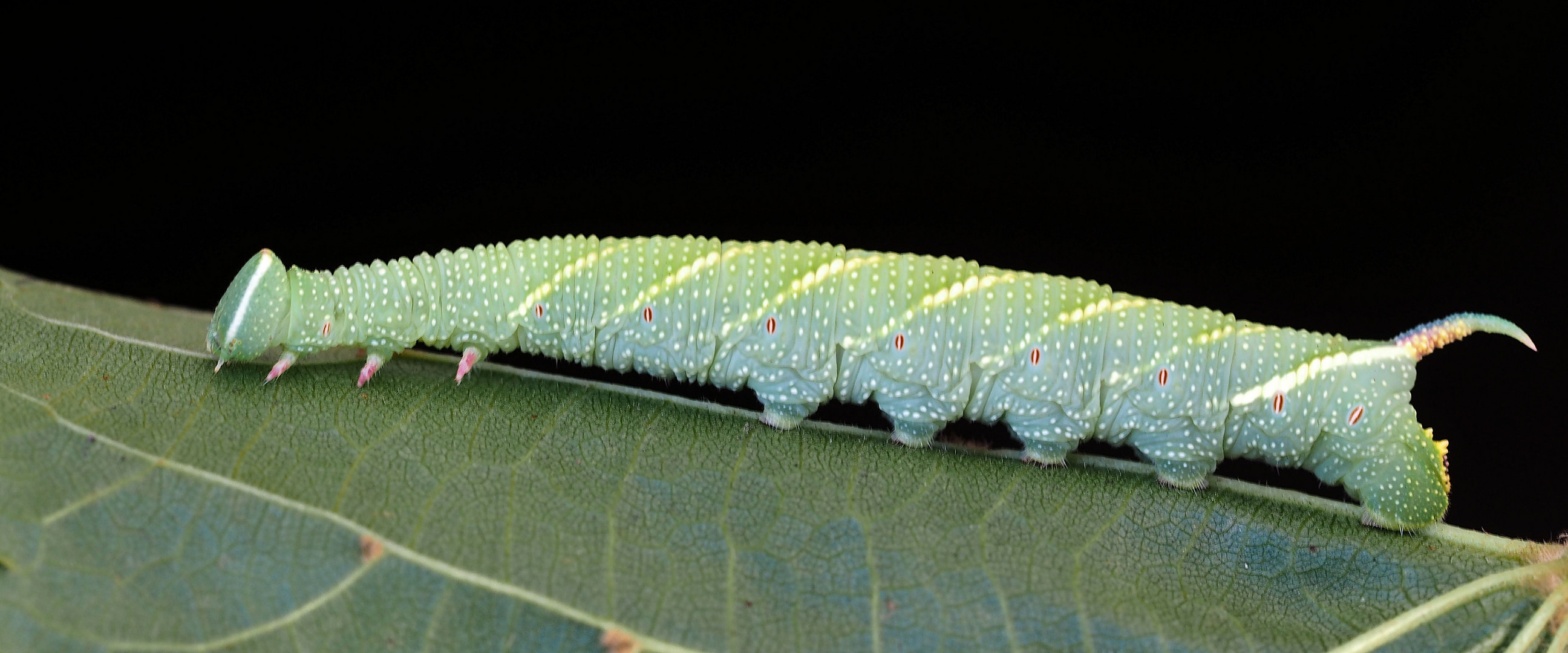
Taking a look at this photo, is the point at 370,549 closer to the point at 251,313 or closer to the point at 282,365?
the point at 282,365

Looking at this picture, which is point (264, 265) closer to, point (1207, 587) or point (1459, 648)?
point (1207, 587)

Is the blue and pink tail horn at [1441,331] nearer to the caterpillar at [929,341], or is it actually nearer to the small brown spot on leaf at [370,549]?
the caterpillar at [929,341]

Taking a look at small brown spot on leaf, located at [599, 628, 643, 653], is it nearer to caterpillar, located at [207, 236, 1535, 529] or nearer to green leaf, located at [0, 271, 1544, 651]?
green leaf, located at [0, 271, 1544, 651]

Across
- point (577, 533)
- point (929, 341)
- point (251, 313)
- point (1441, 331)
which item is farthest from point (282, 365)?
point (1441, 331)

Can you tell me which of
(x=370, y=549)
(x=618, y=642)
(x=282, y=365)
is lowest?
(x=618, y=642)

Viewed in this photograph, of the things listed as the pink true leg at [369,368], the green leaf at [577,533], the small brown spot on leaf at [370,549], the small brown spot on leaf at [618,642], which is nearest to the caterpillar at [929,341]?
the pink true leg at [369,368]

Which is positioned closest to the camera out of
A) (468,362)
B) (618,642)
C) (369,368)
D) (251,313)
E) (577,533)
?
(618,642)

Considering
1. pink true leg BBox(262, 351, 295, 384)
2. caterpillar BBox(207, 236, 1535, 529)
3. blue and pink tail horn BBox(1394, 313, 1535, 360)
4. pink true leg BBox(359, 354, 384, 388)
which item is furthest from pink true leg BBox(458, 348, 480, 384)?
blue and pink tail horn BBox(1394, 313, 1535, 360)
